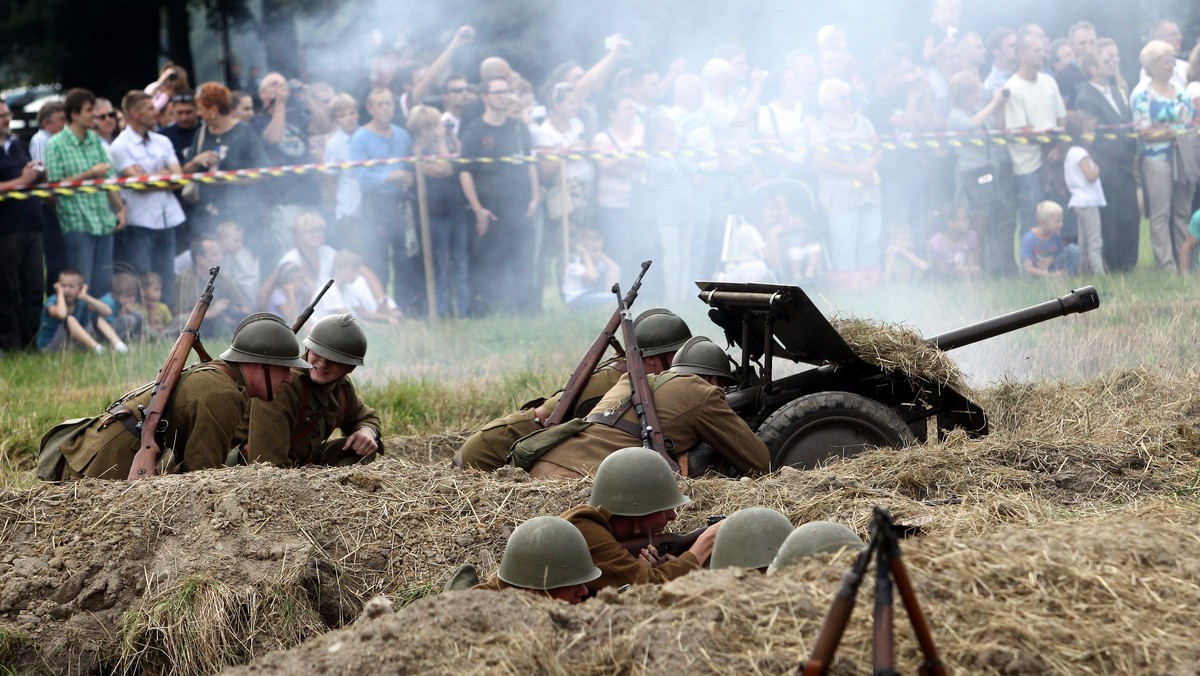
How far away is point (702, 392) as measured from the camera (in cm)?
771

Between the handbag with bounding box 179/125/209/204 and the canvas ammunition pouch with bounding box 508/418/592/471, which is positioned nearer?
the canvas ammunition pouch with bounding box 508/418/592/471

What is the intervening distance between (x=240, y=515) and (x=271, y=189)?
713 cm

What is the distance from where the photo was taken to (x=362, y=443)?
858cm

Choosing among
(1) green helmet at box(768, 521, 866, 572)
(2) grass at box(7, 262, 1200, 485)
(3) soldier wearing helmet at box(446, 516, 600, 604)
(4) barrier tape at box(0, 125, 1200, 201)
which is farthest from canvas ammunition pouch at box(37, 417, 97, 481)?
(4) barrier tape at box(0, 125, 1200, 201)

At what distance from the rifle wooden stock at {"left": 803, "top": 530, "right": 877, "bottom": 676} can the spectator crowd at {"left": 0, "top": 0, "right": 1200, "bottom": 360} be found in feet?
32.0

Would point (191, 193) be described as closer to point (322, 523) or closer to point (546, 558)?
point (322, 523)

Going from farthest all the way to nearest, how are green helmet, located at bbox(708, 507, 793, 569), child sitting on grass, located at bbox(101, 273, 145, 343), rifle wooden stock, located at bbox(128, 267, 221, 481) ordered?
child sitting on grass, located at bbox(101, 273, 145, 343), rifle wooden stock, located at bbox(128, 267, 221, 481), green helmet, located at bbox(708, 507, 793, 569)

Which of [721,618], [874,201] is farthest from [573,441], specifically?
[874,201]

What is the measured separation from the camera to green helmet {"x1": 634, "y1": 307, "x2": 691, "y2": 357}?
28.0 ft

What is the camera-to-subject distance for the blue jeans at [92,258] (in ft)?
41.4

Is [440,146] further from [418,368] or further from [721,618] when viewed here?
[721,618]

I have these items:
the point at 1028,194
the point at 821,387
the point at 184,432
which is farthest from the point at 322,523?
the point at 1028,194

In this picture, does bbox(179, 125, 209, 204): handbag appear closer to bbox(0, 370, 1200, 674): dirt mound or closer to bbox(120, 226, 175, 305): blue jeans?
bbox(120, 226, 175, 305): blue jeans

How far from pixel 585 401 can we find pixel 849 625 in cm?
475
